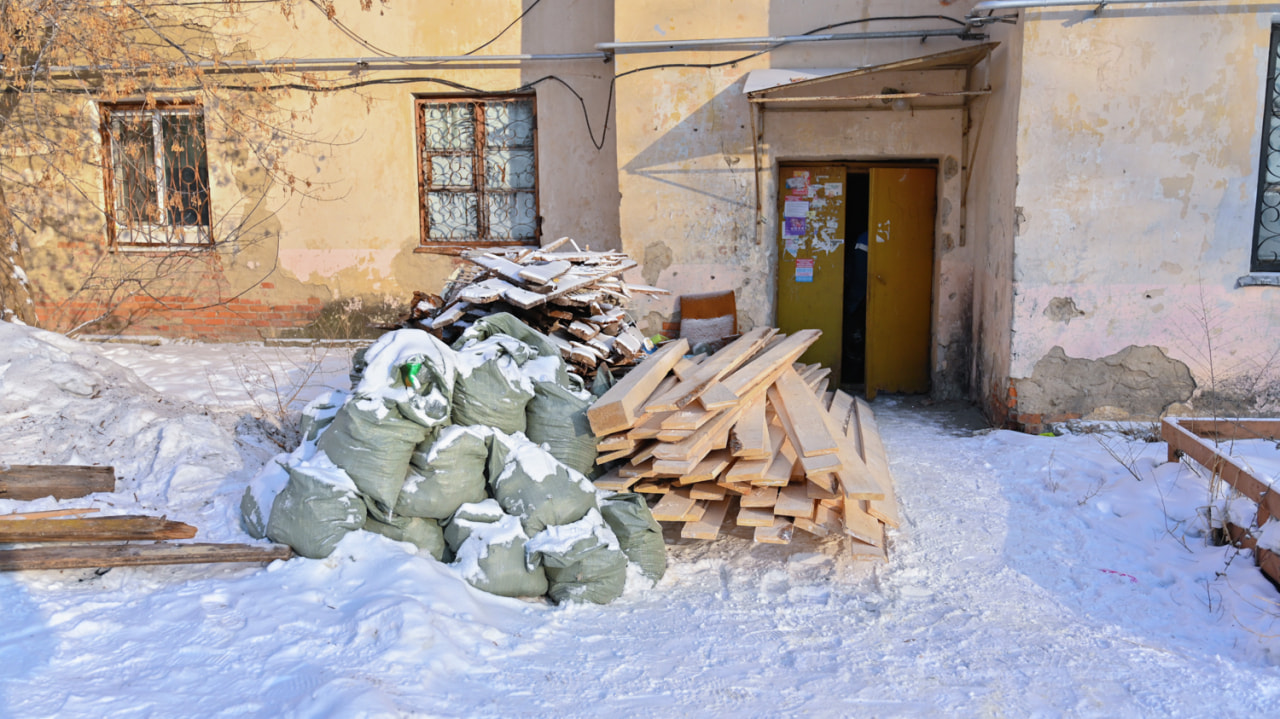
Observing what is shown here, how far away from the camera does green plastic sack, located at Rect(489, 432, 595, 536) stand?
3.87 metres

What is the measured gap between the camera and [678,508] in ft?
14.0

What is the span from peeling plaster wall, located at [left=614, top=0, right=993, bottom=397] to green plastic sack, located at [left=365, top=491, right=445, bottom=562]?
13.5 ft

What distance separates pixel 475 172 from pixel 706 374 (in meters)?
4.54

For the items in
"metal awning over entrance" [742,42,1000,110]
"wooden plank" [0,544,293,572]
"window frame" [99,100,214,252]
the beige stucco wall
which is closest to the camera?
"wooden plank" [0,544,293,572]

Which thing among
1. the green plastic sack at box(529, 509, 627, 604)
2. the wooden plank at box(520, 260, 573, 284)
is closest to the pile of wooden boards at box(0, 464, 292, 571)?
the green plastic sack at box(529, 509, 627, 604)

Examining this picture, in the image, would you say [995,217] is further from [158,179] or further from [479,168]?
[158,179]

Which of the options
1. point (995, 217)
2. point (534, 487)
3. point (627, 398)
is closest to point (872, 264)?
point (995, 217)

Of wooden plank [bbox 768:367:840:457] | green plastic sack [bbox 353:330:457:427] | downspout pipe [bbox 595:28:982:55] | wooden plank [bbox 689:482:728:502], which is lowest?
wooden plank [bbox 689:482:728:502]

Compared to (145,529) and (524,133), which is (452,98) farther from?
(145,529)

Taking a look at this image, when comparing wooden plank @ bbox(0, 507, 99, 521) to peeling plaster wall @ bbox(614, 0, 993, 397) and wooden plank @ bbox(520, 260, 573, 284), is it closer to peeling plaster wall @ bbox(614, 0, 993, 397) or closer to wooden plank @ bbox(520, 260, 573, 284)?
wooden plank @ bbox(520, 260, 573, 284)

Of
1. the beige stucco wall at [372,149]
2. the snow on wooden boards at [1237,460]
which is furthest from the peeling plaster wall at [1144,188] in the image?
the beige stucco wall at [372,149]

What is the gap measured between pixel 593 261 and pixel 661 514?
254 centimetres

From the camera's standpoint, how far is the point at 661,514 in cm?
421

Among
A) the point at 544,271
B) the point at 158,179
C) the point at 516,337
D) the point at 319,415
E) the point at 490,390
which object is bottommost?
the point at 319,415
